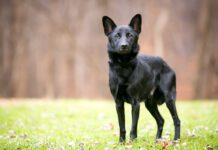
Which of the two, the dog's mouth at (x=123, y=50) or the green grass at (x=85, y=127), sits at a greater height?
the dog's mouth at (x=123, y=50)

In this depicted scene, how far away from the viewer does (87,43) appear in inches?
867

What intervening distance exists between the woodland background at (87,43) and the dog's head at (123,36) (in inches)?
504

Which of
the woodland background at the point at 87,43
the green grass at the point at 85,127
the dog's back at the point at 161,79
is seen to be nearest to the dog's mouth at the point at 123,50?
the dog's back at the point at 161,79

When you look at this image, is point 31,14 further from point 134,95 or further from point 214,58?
point 134,95

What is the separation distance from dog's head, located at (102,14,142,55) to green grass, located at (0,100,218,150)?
1.59 meters

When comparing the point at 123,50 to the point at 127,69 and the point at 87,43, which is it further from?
the point at 87,43

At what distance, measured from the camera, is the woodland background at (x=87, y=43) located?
70.3 feet

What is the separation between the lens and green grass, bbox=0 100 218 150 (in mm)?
8516

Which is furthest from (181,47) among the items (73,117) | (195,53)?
(73,117)

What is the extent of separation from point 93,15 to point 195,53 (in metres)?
4.74

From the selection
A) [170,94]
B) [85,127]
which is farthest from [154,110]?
[85,127]

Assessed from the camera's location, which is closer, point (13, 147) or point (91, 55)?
point (13, 147)

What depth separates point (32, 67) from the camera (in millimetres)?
22578

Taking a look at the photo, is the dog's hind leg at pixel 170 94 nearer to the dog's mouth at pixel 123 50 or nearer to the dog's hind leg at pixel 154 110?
the dog's hind leg at pixel 154 110
